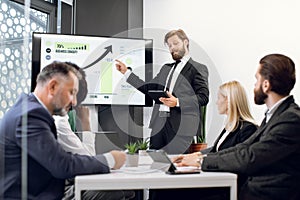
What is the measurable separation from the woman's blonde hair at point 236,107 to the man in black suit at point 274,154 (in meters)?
0.32

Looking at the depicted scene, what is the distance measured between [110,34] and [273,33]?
1.34 meters

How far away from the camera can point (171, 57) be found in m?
3.26

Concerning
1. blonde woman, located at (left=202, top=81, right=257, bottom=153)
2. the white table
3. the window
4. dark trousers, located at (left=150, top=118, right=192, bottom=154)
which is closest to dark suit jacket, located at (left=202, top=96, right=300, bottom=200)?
the white table

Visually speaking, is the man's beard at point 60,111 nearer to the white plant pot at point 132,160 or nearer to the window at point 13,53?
the window at point 13,53

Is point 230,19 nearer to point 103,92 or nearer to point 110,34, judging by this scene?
point 110,34

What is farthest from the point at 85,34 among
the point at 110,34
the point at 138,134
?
the point at 138,134

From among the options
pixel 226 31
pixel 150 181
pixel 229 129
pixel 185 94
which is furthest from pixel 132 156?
pixel 226 31

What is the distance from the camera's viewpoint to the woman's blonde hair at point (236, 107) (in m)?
2.47

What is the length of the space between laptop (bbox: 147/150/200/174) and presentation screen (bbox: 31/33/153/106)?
42.1 inches

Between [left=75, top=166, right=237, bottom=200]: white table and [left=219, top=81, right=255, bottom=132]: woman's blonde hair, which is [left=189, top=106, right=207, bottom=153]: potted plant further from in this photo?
[left=75, top=166, right=237, bottom=200]: white table

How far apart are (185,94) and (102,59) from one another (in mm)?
756

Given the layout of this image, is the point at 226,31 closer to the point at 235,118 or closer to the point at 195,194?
the point at 235,118

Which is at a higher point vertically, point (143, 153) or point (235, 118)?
point (235, 118)

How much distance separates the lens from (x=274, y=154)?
196 centimetres
